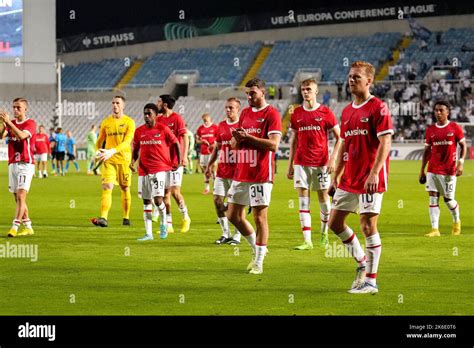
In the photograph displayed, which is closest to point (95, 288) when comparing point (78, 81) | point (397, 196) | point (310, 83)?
point (310, 83)

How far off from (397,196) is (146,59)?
4938cm

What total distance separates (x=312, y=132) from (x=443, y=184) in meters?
3.35

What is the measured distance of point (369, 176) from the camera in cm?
990

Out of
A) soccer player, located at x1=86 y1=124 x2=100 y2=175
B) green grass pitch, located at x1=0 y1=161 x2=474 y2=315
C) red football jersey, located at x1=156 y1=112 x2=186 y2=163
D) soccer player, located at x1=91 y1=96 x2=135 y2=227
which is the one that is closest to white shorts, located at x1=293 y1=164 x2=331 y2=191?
green grass pitch, located at x1=0 y1=161 x2=474 y2=315

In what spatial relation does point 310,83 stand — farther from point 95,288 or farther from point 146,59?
point 146,59

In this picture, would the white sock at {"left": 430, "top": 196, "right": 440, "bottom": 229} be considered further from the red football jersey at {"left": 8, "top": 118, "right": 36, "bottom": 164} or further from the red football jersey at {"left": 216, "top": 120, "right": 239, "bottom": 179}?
the red football jersey at {"left": 8, "top": 118, "right": 36, "bottom": 164}

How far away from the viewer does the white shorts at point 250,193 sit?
467 inches

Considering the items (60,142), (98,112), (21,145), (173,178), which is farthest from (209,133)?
(98,112)

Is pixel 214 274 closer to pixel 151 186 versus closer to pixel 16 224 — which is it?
pixel 151 186

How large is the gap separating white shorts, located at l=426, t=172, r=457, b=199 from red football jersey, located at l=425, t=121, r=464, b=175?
8 cm

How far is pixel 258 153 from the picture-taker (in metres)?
12.0

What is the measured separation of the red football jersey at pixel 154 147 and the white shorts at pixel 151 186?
85mm

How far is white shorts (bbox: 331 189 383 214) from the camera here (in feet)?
32.9
